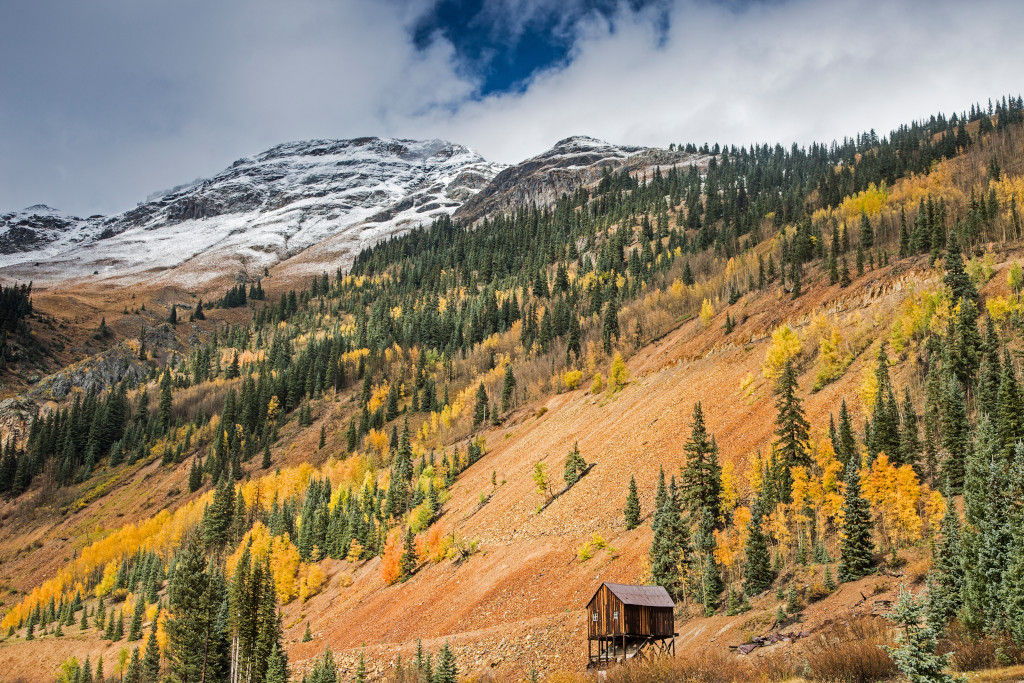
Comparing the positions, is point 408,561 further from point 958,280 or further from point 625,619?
point 958,280

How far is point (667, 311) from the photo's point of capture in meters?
146

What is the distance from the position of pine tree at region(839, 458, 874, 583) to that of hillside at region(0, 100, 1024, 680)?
1.38ft

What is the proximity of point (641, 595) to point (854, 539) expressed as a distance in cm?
1258

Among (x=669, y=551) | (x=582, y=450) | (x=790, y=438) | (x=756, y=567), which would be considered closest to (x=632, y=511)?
(x=669, y=551)

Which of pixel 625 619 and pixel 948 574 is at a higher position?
pixel 948 574

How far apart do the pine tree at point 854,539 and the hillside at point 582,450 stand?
0.42 metres

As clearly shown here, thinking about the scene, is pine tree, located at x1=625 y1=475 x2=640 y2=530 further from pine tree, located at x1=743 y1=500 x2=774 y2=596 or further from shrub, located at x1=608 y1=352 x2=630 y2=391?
shrub, located at x1=608 y1=352 x2=630 y2=391

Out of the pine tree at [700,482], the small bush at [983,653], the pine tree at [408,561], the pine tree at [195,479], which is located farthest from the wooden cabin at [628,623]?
the pine tree at [195,479]

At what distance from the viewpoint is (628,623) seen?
36219 mm

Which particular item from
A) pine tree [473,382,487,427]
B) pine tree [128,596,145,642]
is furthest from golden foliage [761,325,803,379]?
pine tree [128,596,145,642]

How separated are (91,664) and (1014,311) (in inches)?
4704

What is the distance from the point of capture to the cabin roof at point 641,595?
36969 mm

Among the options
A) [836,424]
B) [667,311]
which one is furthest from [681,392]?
[667,311]

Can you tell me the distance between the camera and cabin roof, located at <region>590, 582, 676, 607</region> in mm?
36969
